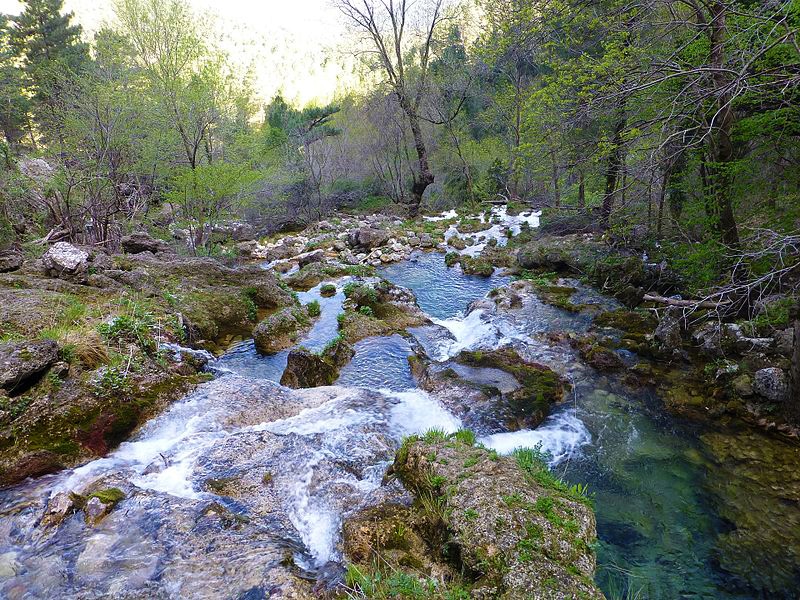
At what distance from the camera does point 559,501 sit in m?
3.78

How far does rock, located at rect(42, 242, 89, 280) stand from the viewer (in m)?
9.08

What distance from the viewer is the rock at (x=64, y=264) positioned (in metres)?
9.08

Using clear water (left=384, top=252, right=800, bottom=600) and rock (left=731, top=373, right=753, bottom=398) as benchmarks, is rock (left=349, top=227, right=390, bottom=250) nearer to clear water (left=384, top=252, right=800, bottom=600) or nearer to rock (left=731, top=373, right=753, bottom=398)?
clear water (left=384, top=252, right=800, bottom=600)

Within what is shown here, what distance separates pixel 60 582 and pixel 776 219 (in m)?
11.3

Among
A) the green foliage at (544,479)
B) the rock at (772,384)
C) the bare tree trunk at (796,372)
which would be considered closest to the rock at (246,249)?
the green foliage at (544,479)

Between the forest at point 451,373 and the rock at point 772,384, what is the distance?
0.03 m

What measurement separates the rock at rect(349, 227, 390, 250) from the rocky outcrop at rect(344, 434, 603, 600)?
16.4 metres

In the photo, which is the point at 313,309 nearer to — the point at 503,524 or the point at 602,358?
the point at 602,358

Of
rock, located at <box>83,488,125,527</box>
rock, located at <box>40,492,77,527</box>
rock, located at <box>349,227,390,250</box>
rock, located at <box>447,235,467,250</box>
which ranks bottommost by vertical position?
rock, located at <box>83,488,125,527</box>

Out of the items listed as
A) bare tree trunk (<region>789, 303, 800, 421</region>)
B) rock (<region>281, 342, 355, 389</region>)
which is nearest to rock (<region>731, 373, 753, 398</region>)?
bare tree trunk (<region>789, 303, 800, 421</region>)

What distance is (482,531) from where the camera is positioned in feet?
11.5

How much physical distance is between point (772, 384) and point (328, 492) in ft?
23.4

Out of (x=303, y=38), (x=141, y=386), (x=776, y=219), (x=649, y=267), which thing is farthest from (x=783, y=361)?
(x=303, y=38)

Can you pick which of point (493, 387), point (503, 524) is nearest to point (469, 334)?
point (493, 387)
